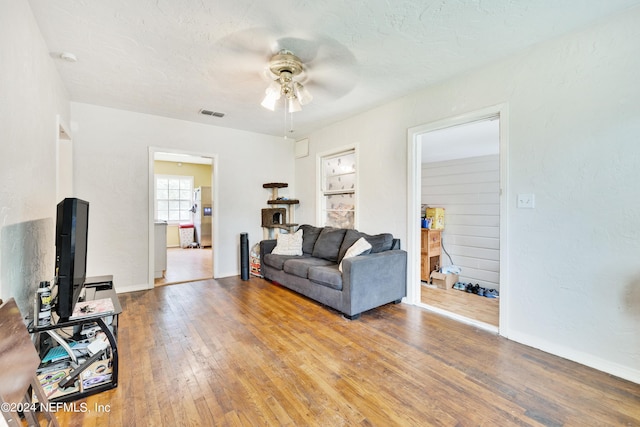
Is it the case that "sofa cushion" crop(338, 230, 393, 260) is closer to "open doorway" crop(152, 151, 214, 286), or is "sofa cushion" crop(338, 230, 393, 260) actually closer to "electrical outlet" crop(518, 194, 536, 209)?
"electrical outlet" crop(518, 194, 536, 209)

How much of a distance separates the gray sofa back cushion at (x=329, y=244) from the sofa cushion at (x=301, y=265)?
0.09m

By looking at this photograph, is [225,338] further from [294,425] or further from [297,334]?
[294,425]

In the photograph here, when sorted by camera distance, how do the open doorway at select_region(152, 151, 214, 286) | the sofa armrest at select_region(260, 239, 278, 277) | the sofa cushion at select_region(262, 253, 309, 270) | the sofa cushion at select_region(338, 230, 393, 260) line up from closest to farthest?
the sofa cushion at select_region(338, 230, 393, 260) < the sofa cushion at select_region(262, 253, 309, 270) < the sofa armrest at select_region(260, 239, 278, 277) < the open doorway at select_region(152, 151, 214, 286)

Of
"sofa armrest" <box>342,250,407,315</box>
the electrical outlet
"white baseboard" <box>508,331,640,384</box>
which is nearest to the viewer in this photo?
"white baseboard" <box>508,331,640,384</box>

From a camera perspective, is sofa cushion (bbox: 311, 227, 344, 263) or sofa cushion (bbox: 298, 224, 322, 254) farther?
sofa cushion (bbox: 298, 224, 322, 254)

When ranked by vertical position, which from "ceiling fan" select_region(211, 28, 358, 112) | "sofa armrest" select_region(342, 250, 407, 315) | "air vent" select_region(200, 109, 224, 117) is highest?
"air vent" select_region(200, 109, 224, 117)

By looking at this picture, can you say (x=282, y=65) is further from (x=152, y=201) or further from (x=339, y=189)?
(x=152, y=201)

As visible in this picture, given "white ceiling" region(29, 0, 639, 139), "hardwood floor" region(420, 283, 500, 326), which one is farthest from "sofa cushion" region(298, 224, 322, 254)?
"white ceiling" region(29, 0, 639, 139)

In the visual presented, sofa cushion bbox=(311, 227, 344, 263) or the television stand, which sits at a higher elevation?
sofa cushion bbox=(311, 227, 344, 263)

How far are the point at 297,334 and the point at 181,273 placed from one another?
337 cm

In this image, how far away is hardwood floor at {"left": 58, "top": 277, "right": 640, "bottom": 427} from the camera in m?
1.59

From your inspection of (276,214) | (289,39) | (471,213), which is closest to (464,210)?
(471,213)

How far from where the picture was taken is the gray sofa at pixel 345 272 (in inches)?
116

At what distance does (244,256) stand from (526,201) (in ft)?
12.5
